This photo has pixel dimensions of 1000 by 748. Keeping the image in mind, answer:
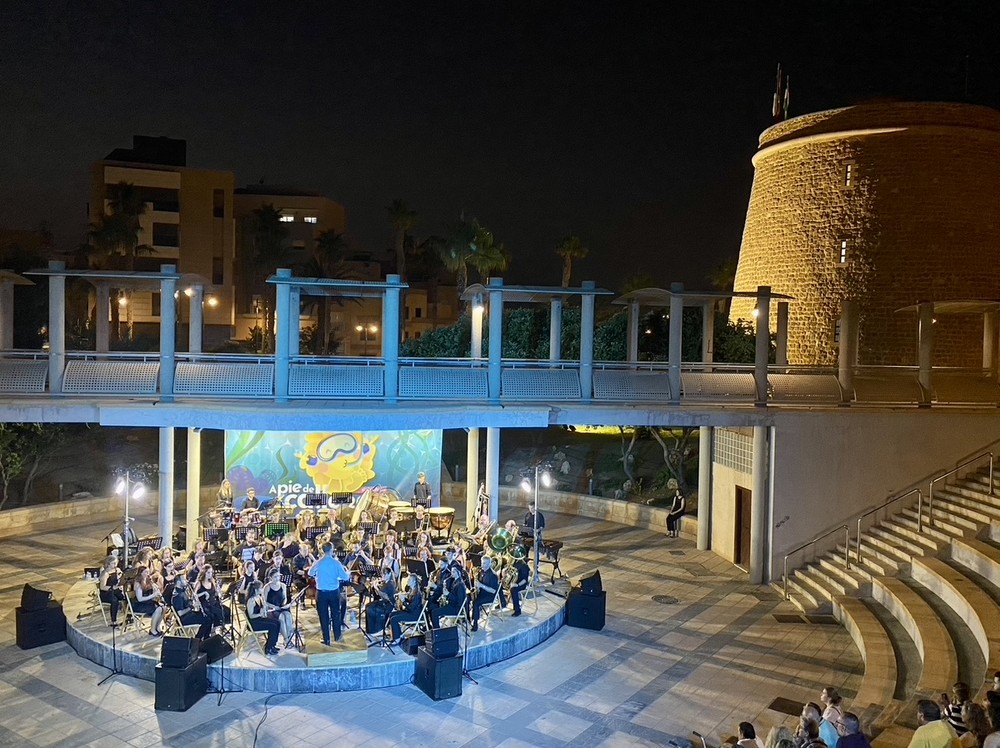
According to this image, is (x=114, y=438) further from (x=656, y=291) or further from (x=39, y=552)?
(x=656, y=291)

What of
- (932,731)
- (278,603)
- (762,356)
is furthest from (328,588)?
(762,356)

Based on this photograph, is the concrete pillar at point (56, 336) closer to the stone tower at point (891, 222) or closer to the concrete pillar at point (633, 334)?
the concrete pillar at point (633, 334)

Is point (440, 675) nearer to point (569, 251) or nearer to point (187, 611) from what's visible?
point (187, 611)

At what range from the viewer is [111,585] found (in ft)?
45.5

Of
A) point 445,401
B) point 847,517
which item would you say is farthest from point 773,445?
point 445,401

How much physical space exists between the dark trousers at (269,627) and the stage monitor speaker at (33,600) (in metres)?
4.18

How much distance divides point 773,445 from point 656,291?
4.42 metres

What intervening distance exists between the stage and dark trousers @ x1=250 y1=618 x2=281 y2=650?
209 millimetres

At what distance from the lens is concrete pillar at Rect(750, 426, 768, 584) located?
→ 19109mm

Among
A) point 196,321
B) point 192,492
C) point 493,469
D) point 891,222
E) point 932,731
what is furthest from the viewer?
point 891,222

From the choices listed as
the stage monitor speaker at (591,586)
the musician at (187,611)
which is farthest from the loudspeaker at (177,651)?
the stage monitor speaker at (591,586)

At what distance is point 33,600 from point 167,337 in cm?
564

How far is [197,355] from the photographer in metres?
18.3

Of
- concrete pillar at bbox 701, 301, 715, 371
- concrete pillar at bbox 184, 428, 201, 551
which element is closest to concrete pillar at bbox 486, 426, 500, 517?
concrete pillar at bbox 184, 428, 201, 551
